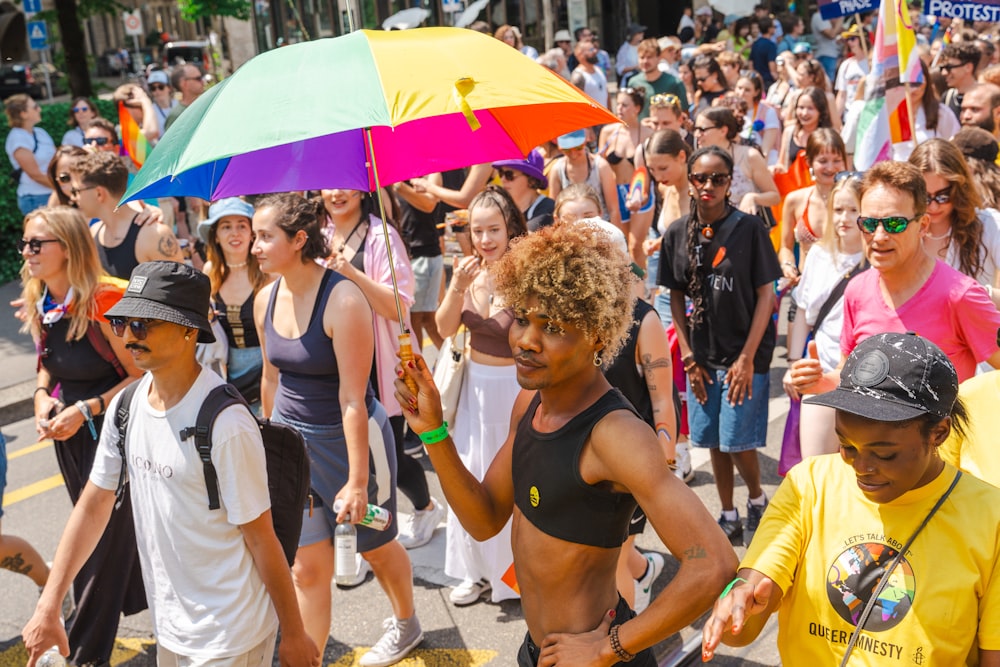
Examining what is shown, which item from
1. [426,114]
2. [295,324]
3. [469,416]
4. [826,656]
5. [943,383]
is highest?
[426,114]

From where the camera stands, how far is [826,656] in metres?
2.49

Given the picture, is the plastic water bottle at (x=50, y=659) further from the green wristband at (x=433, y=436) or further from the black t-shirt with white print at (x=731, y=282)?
the black t-shirt with white print at (x=731, y=282)

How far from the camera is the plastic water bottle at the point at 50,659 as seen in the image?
330cm

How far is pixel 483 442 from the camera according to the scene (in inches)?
198

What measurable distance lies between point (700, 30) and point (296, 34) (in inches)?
546

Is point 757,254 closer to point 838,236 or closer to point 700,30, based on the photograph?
point 838,236

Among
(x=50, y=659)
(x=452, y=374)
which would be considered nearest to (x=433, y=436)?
(x=50, y=659)

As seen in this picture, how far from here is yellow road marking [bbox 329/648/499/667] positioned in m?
4.59

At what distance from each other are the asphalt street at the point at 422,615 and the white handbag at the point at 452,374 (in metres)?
0.90

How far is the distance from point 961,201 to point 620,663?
2942 millimetres

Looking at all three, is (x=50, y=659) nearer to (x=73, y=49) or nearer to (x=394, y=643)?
(x=394, y=643)

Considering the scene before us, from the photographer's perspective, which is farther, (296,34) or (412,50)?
(296,34)

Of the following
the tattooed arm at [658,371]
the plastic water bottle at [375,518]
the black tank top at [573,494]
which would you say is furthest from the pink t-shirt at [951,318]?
the plastic water bottle at [375,518]

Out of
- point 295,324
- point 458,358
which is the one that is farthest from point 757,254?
point 295,324
